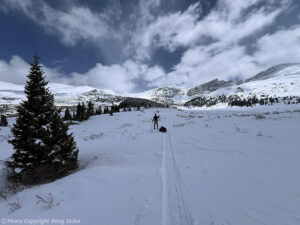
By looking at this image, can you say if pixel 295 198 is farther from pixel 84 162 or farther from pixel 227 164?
pixel 84 162

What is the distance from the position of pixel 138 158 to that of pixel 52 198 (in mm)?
4294

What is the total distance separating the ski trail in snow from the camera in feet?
9.97

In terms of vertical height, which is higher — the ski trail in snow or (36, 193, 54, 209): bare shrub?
(36, 193, 54, 209): bare shrub

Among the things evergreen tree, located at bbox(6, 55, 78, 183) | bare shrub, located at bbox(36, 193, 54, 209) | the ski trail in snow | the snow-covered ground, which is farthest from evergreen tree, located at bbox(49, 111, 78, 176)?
the ski trail in snow

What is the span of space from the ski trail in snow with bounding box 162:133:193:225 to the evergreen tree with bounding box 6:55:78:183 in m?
5.88

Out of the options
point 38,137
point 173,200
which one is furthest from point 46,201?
point 38,137

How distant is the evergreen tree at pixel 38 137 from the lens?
6.57 m

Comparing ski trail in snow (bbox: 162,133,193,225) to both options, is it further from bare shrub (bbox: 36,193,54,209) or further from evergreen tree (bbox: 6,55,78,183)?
evergreen tree (bbox: 6,55,78,183)

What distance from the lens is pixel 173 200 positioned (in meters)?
3.65

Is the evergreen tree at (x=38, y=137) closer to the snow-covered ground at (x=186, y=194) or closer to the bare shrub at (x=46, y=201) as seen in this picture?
the snow-covered ground at (x=186, y=194)

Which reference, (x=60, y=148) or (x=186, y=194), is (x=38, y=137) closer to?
(x=60, y=148)

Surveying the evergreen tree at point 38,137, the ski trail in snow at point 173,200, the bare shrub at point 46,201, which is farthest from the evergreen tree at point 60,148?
the ski trail in snow at point 173,200

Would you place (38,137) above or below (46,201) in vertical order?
above

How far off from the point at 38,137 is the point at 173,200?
751cm
